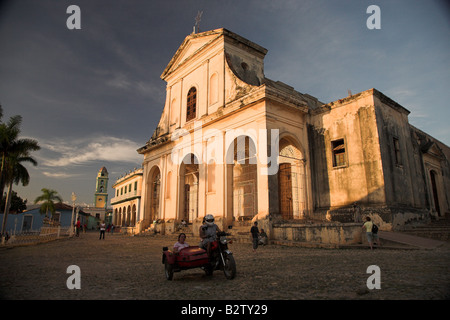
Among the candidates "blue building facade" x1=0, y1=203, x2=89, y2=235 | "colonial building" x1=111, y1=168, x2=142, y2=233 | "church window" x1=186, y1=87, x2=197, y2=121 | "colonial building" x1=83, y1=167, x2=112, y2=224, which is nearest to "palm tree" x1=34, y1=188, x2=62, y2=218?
"blue building facade" x1=0, y1=203, x2=89, y2=235

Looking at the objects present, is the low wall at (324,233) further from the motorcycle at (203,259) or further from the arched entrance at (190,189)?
the arched entrance at (190,189)

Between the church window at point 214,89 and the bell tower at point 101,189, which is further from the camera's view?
the bell tower at point 101,189

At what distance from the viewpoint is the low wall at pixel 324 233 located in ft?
30.9

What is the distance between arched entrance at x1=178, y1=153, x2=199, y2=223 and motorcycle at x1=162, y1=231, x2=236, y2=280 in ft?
44.0

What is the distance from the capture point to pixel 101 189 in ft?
227

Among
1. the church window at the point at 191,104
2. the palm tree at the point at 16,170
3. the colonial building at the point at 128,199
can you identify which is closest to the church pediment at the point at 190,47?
the church window at the point at 191,104

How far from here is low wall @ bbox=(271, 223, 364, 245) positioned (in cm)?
942

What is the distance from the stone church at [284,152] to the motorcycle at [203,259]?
6.77 meters

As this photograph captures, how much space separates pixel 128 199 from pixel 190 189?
2645cm

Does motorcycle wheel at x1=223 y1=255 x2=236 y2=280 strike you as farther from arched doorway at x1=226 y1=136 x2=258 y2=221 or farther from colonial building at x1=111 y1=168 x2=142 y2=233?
colonial building at x1=111 y1=168 x2=142 y2=233

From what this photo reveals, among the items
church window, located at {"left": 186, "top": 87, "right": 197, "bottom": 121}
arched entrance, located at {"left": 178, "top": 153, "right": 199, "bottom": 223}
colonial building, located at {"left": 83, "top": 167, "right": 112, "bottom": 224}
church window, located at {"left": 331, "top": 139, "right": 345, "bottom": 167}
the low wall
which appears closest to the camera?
the low wall

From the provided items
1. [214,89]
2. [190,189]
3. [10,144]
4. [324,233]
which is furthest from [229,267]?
[10,144]
